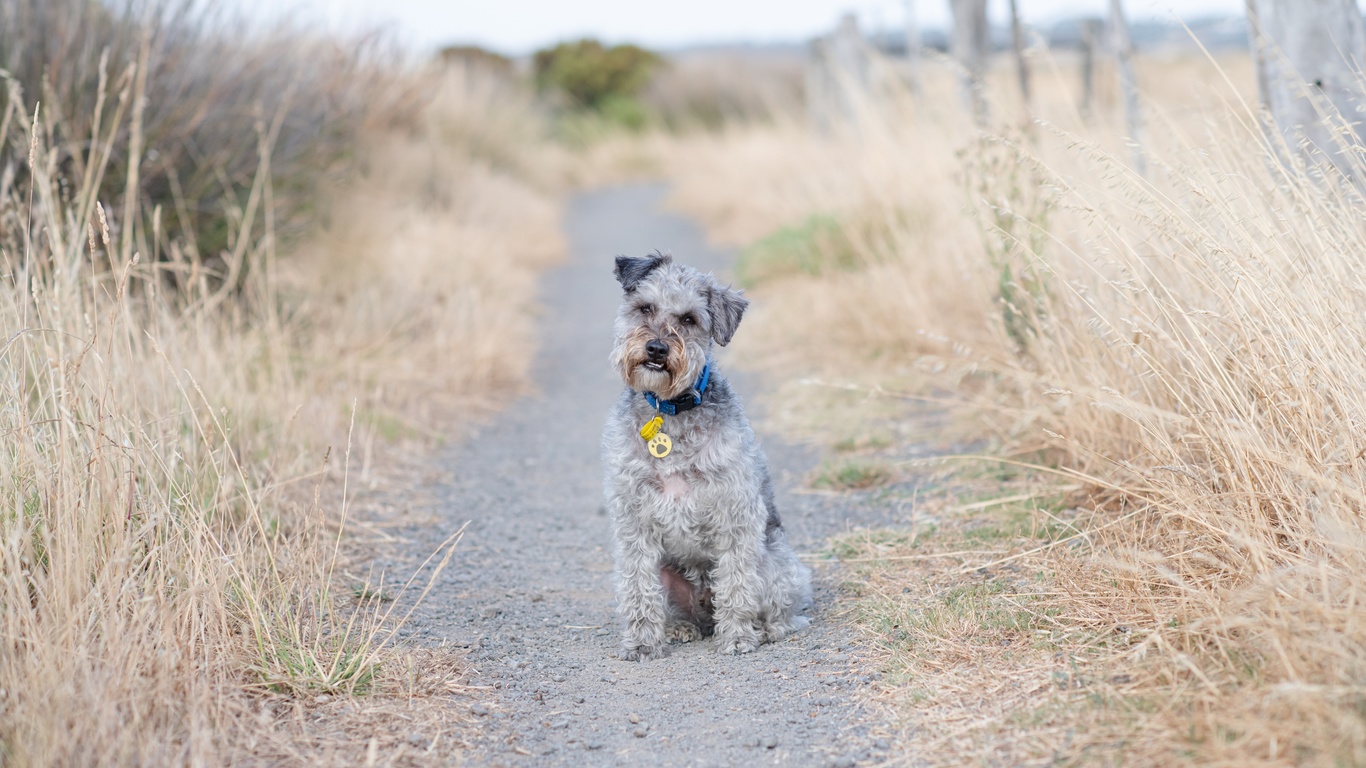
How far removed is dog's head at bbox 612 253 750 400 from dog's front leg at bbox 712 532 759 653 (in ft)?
2.14

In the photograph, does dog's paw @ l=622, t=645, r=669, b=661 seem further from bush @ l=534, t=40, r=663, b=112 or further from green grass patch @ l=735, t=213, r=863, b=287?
bush @ l=534, t=40, r=663, b=112

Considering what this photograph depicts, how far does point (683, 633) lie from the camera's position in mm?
4590

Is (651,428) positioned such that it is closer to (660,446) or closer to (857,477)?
(660,446)

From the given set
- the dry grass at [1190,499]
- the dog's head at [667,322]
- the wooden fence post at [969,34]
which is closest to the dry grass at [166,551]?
the dog's head at [667,322]

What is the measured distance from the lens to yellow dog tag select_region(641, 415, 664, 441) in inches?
167

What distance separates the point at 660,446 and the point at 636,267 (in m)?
0.78

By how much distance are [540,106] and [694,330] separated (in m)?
21.2

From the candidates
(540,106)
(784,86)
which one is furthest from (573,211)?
(784,86)

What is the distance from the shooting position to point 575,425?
317 inches

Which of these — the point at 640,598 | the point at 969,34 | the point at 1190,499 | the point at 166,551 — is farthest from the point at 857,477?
the point at 969,34

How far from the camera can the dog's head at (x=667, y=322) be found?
13.8ft

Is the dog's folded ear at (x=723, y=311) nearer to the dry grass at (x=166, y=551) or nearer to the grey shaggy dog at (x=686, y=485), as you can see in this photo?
Result: the grey shaggy dog at (x=686, y=485)

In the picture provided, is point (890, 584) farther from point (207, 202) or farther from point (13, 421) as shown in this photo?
point (207, 202)

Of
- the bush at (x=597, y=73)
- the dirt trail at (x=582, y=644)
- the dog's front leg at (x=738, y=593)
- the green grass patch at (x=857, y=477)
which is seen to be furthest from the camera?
the bush at (x=597, y=73)
